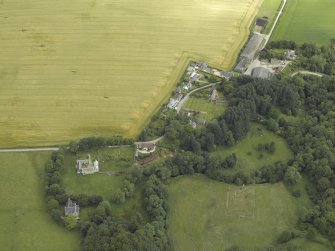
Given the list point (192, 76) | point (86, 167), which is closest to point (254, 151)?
point (192, 76)

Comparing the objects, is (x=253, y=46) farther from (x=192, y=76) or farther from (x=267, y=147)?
(x=267, y=147)

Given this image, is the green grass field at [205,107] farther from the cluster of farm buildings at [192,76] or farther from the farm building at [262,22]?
the farm building at [262,22]

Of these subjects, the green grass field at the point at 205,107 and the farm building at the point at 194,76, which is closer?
the green grass field at the point at 205,107

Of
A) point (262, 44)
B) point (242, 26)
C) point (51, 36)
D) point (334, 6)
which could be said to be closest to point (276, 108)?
point (262, 44)

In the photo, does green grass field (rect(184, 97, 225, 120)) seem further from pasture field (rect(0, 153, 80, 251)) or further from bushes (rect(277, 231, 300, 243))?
pasture field (rect(0, 153, 80, 251))

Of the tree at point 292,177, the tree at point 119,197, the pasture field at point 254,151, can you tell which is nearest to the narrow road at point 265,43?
the pasture field at point 254,151

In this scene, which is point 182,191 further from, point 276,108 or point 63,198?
point 276,108

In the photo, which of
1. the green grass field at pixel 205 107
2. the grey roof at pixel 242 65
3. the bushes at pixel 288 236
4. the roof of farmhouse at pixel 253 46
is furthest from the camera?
the roof of farmhouse at pixel 253 46
